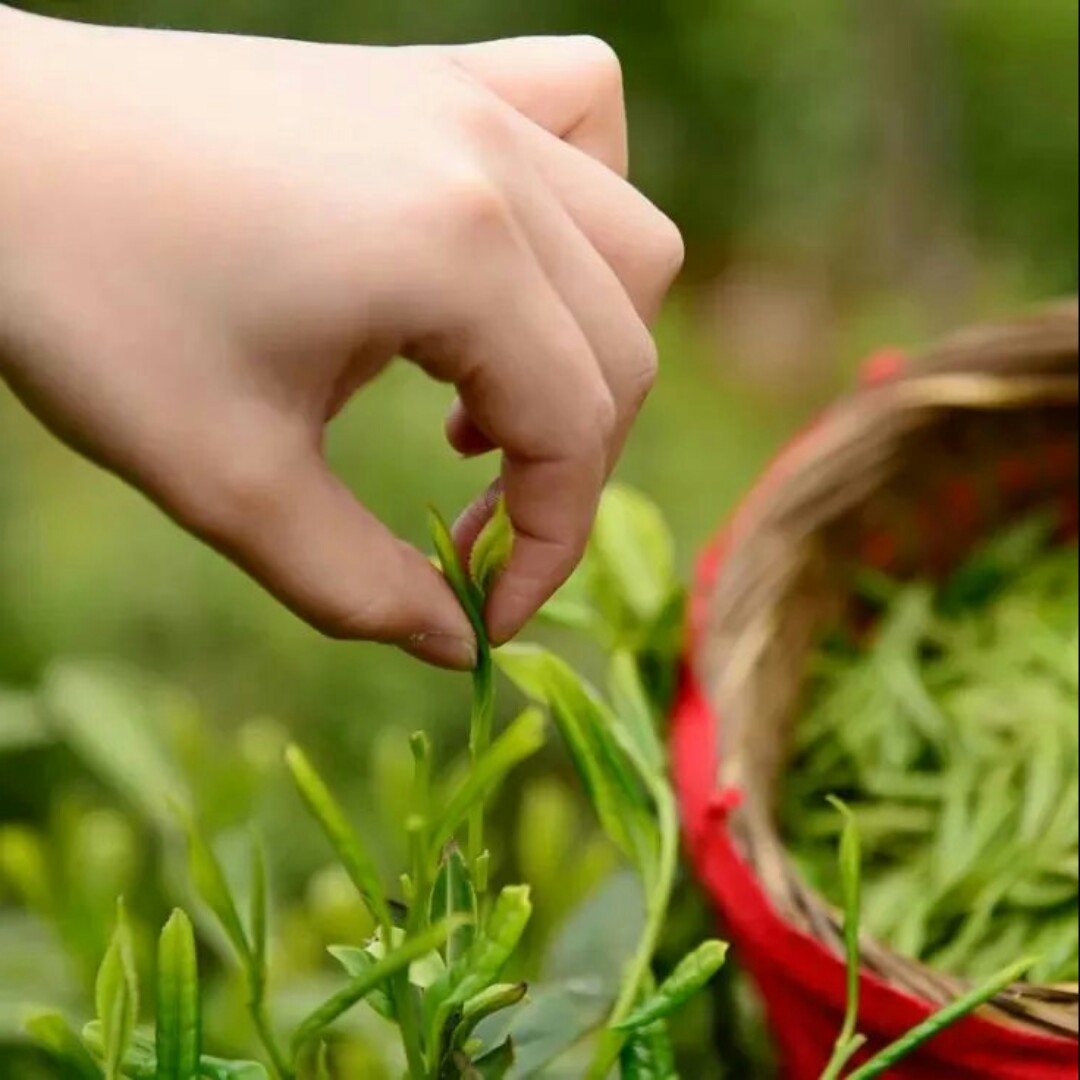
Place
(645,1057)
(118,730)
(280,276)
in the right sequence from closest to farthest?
(280,276), (645,1057), (118,730)

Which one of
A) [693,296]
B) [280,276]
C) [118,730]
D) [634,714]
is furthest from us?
[693,296]

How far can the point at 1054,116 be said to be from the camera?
99 cm

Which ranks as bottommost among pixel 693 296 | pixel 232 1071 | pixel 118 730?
pixel 693 296

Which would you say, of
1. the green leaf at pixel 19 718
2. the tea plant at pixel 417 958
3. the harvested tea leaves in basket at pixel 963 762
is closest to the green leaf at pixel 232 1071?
the tea plant at pixel 417 958

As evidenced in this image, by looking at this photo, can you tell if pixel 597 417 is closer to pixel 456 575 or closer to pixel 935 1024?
pixel 456 575

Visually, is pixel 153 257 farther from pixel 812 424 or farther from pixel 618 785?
pixel 812 424

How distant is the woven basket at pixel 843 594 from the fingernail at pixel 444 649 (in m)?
0.15

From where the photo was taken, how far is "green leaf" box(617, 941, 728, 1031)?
0.31 meters

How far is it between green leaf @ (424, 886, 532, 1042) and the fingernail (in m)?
0.04

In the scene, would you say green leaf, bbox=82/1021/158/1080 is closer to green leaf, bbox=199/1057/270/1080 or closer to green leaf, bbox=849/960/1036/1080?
green leaf, bbox=199/1057/270/1080

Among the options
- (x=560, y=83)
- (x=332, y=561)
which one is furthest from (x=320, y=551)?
(x=560, y=83)

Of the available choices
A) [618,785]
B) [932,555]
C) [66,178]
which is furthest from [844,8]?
[66,178]

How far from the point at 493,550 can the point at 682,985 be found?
0.10 m

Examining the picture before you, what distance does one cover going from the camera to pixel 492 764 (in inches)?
11.0
